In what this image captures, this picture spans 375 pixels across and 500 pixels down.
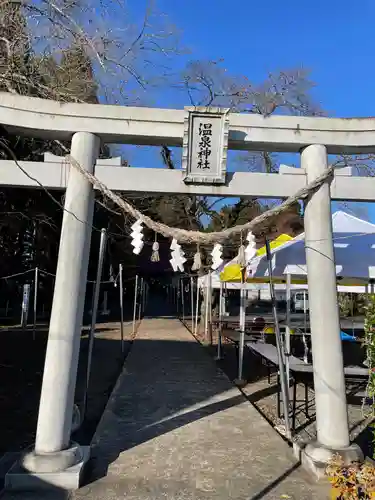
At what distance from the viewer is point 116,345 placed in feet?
46.6

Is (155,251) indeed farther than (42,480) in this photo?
Yes

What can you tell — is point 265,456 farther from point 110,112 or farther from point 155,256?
point 110,112

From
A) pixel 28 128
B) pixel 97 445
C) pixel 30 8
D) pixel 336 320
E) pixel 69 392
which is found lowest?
pixel 97 445

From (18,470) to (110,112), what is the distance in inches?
139

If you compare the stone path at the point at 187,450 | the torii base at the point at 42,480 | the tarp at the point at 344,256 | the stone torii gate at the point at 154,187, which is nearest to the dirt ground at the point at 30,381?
the stone path at the point at 187,450

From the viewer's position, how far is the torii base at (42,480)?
12.8ft

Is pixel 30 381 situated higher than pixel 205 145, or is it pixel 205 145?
pixel 205 145

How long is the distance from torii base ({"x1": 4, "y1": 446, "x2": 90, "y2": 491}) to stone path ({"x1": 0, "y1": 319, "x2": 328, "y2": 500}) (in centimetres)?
12

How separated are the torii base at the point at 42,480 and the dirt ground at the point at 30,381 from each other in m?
1.34

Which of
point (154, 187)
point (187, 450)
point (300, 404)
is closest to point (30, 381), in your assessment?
point (187, 450)

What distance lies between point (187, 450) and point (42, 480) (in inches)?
65.3

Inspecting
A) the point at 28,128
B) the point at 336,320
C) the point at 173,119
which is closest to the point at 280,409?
the point at 336,320

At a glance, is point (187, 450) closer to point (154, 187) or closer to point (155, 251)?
point (155, 251)

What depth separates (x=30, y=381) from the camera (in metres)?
8.76
